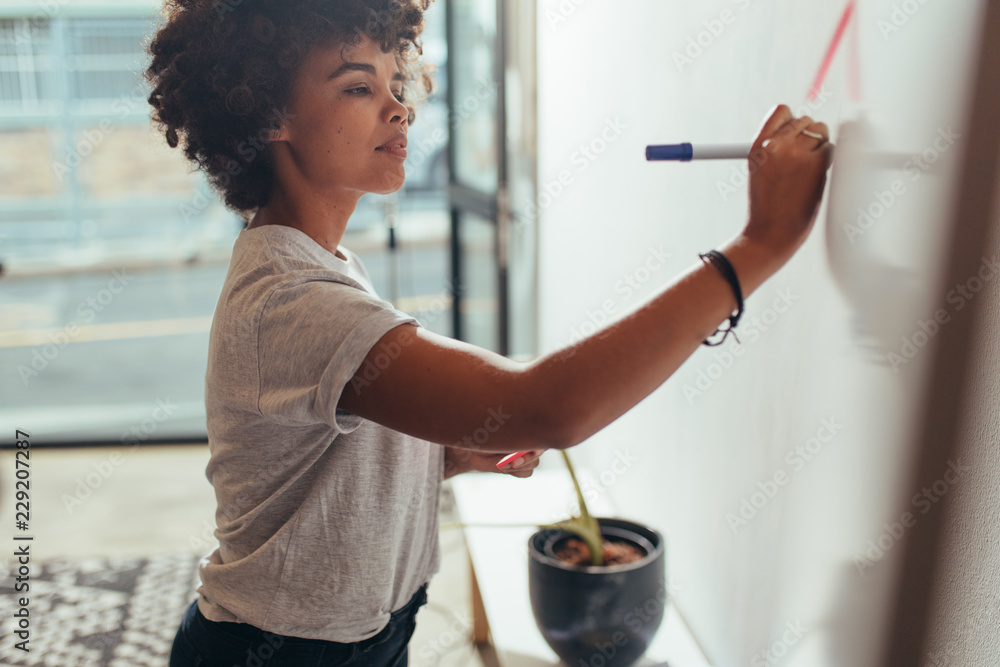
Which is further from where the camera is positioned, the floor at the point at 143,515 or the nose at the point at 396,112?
the floor at the point at 143,515

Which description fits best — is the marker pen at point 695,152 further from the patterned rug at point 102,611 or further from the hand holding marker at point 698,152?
the patterned rug at point 102,611

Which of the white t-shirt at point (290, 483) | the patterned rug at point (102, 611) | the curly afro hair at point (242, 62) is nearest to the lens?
the white t-shirt at point (290, 483)

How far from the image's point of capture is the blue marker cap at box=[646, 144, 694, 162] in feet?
2.68

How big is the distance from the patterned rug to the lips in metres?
1.70

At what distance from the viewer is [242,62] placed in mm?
906

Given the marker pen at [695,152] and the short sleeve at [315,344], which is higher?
the marker pen at [695,152]

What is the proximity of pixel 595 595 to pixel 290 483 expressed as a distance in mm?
587

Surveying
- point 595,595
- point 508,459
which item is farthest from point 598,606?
point 508,459

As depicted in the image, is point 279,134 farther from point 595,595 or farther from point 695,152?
point 595,595

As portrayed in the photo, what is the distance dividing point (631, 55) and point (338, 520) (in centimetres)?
115

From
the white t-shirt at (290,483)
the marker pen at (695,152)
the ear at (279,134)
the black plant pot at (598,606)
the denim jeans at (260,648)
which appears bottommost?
the black plant pot at (598,606)

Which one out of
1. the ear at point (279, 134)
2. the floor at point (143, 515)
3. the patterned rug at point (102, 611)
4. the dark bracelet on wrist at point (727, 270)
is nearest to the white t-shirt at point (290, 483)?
the ear at point (279, 134)

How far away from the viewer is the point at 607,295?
1829mm

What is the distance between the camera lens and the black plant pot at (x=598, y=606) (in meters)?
1.26
